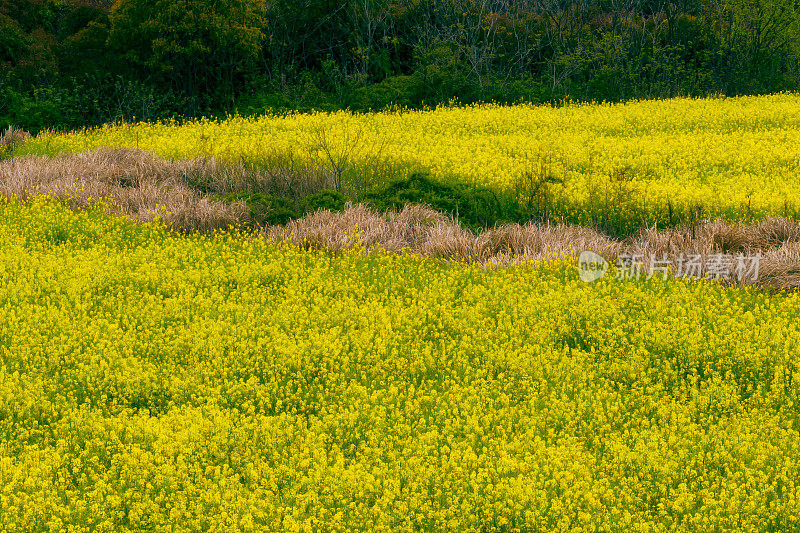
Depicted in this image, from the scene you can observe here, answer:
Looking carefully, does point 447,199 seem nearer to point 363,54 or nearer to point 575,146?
point 575,146

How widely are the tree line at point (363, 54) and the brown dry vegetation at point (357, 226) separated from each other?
34.9 feet

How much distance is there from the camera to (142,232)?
11.9m

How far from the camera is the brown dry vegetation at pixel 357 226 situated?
34.0 ft


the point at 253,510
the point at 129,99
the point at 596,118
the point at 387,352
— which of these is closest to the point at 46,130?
the point at 129,99

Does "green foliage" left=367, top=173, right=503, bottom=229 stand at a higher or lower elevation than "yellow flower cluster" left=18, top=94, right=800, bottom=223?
→ higher

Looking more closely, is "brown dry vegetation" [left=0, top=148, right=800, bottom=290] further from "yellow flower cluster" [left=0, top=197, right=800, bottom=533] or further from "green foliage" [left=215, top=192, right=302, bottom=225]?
"yellow flower cluster" [left=0, top=197, right=800, bottom=533]

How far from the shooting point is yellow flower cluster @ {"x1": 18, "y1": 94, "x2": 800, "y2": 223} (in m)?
13.0

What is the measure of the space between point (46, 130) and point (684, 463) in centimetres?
2121

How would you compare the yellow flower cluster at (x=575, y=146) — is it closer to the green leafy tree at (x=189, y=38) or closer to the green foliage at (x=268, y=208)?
the green foliage at (x=268, y=208)

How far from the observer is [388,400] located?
637 cm

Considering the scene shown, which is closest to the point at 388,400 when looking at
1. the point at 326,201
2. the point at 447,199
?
the point at 326,201

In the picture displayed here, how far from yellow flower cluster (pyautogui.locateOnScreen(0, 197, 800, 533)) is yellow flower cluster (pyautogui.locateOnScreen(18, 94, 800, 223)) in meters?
3.98

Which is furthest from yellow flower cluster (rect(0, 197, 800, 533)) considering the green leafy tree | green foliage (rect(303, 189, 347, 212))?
the green leafy tree

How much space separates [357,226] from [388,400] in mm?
5310
